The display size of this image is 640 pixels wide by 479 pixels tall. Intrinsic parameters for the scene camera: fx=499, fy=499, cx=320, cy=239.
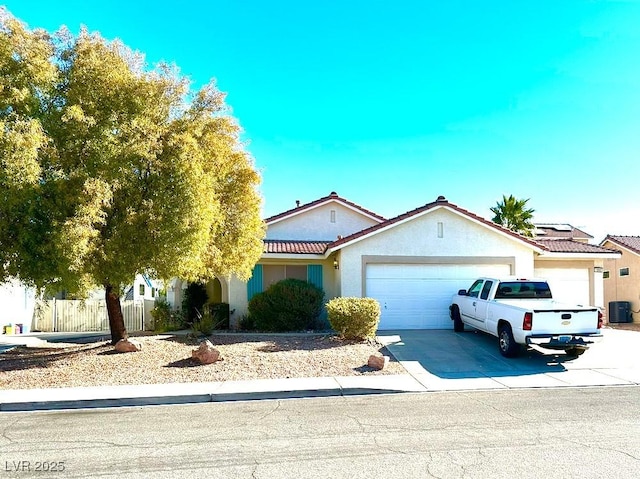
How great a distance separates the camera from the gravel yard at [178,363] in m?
10.4

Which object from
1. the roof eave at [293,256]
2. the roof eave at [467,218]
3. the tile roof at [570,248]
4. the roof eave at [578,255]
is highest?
the roof eave at [467,218]

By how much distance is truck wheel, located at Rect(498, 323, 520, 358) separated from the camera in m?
11.8

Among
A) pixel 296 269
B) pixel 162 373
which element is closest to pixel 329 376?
pixel 162 373

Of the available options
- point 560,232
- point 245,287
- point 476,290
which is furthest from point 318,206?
point 560,232

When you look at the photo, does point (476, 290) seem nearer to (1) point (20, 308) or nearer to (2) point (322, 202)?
(2) point (322, 202)

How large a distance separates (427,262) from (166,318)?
10599 mm

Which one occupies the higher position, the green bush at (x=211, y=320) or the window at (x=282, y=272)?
the window at (x=282, y=272)

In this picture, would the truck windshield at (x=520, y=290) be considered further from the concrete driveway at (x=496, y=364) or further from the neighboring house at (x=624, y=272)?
the neighboring house at (x=624, y=272)

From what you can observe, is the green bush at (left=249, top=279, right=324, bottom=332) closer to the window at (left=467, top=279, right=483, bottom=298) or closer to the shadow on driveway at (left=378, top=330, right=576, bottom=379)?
the shadow on driveway at (left=378, top=330, right=576, bottom=379)

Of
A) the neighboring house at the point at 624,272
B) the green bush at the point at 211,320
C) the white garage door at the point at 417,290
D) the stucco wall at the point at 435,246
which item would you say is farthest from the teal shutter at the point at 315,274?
the neighboring house at the point at 624,272

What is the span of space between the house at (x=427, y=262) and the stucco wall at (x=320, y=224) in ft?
10.3

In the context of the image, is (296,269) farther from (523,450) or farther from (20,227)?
(523,450)

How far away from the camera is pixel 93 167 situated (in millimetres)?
10789

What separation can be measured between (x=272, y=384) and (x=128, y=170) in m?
5.60
